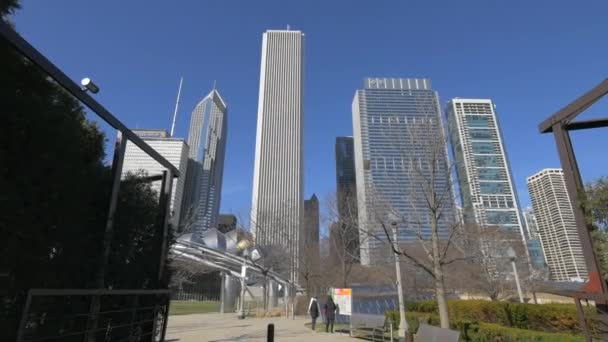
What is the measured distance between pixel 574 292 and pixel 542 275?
36103mm

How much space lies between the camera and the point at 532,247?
37.1 metres

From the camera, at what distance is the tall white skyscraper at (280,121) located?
93.4 meters

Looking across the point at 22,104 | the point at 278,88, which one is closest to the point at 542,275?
the point at 22,104

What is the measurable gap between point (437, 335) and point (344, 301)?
30.4 feet

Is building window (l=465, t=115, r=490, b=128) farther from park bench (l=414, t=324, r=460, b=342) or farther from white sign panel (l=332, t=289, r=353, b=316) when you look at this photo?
park bench (l=414, t=324, r=460, b=342)

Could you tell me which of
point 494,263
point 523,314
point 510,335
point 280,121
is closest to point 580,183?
point 510,335

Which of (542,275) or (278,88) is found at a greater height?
(278,88)

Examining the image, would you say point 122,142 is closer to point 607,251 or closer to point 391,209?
point 607,251

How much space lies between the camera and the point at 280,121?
362 ft

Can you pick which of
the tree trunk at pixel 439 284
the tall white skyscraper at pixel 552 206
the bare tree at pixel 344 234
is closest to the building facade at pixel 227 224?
the bare tree at pixel 344 234

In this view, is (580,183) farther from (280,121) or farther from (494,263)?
(280,121)

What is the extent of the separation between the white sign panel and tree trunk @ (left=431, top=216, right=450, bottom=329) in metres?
5.85

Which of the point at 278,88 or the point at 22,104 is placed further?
the point at 278,88

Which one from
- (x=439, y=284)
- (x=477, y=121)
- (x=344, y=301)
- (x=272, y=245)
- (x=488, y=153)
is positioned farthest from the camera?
(x=272, y=245)
